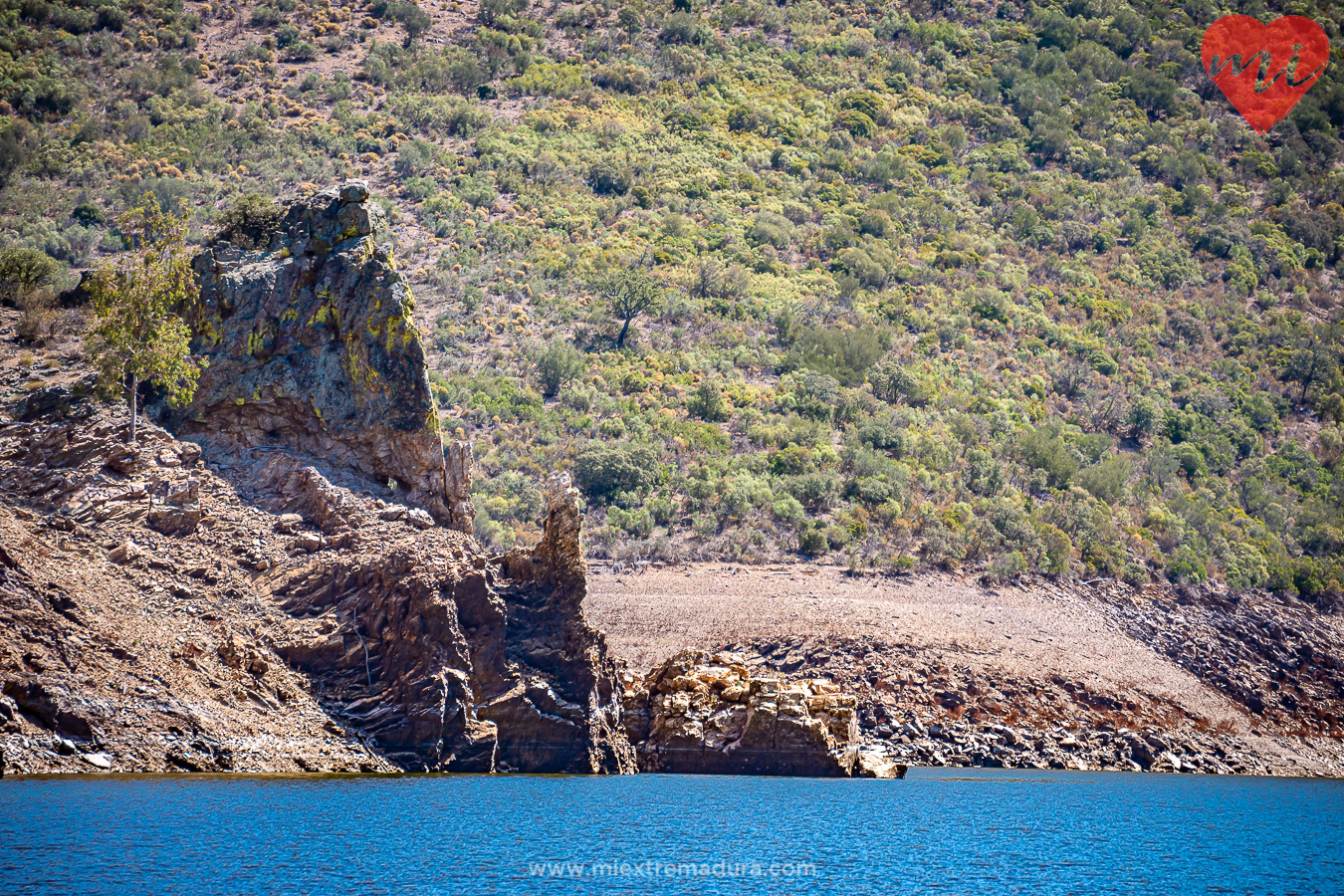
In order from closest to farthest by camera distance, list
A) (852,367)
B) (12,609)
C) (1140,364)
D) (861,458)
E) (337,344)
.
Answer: (12,609), (337,344), (861,458), (852,367), (1140,364)

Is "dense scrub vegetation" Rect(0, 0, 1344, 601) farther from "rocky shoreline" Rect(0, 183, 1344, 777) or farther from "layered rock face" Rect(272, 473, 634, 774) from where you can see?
"layered rock face" Rect(272, 473, 634, 774)

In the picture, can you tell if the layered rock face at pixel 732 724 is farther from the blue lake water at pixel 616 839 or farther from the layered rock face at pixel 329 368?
the layered rock face at pixel 329 368

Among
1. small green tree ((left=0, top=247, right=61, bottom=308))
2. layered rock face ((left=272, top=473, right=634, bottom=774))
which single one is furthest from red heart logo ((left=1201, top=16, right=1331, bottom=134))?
small green tree ((left=0, top=247, right=61, bottom=308))

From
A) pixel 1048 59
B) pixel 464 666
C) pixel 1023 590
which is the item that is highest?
pixel 1048 59

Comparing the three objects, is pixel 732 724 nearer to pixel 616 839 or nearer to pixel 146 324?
pixel 616 839

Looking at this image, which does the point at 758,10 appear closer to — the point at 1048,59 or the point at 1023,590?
the point at 1048,59

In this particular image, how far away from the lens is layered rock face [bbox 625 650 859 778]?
34938mm

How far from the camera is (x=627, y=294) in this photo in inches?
2776

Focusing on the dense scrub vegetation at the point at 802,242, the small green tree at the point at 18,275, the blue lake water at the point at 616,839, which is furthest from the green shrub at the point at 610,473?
the small green tree at the point at 18,275

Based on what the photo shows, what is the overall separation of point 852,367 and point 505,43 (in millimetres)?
48005

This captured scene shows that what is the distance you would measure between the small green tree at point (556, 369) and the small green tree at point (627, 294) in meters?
5.40

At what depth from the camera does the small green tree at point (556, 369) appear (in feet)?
207

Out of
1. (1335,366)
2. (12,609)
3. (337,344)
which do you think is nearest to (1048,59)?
(1335,366)

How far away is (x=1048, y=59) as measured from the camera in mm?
116000
